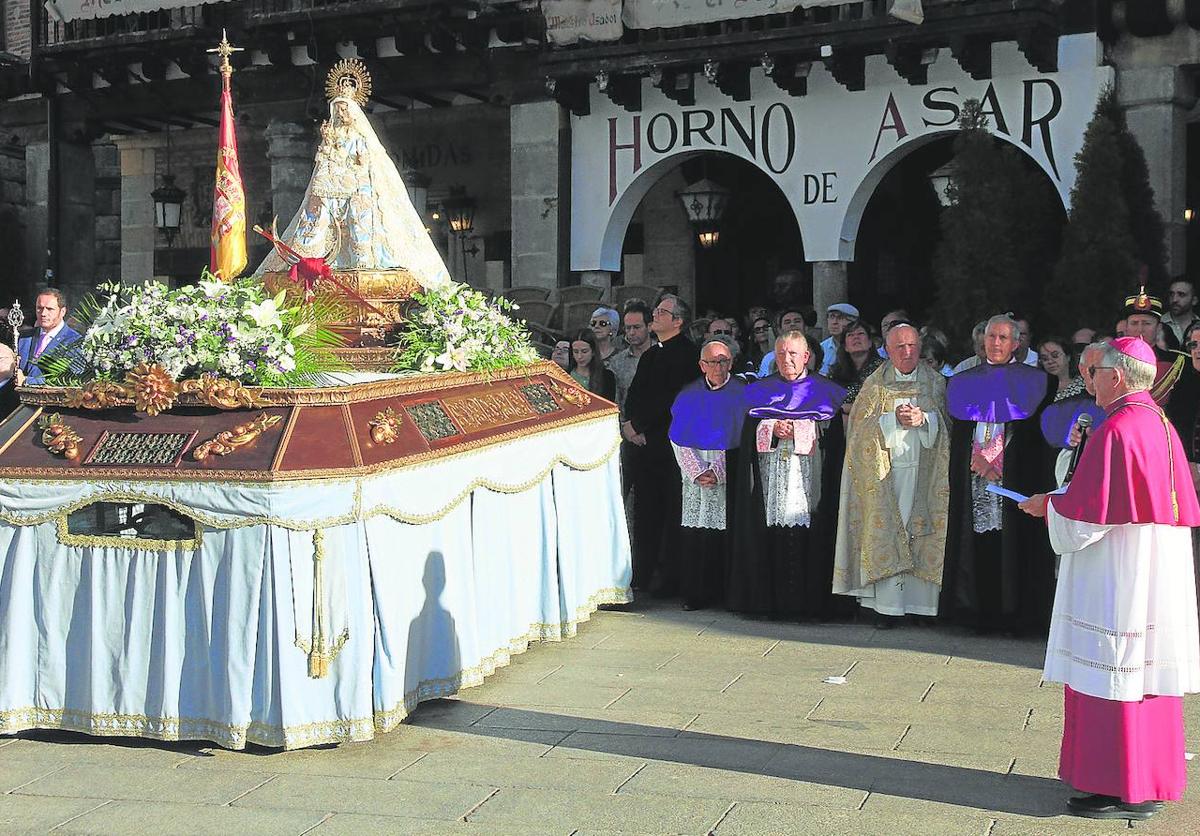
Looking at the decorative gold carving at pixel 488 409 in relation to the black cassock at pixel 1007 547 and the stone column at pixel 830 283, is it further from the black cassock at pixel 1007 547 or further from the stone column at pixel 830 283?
the stone column at pixel 830 283

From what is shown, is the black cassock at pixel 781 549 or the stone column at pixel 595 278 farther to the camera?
the stone column at pixel 595 278

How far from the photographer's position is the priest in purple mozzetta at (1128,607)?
536cm

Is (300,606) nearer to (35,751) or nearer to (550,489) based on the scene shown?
Result: (35,751)

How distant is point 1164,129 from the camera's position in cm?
1316

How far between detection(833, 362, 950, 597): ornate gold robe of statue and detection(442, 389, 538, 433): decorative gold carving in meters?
1.85

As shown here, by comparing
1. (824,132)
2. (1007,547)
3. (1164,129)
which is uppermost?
(824,132)

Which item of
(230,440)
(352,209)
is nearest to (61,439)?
(230,440)

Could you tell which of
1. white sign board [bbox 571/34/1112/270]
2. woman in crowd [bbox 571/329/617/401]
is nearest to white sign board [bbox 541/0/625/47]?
white sign board [bbox 571/34/1112/270]

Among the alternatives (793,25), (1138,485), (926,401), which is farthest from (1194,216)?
(1138,485)

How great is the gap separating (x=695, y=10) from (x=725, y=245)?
429 centimetres

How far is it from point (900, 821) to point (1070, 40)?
9941 mm

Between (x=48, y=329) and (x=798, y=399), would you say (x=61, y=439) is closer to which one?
(x=48, y=329)

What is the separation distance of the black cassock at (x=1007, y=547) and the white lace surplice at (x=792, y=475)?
0.80 m

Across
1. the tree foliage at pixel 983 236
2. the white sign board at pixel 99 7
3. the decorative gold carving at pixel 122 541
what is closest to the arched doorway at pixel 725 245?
the tree foliage at pixel 983 236
